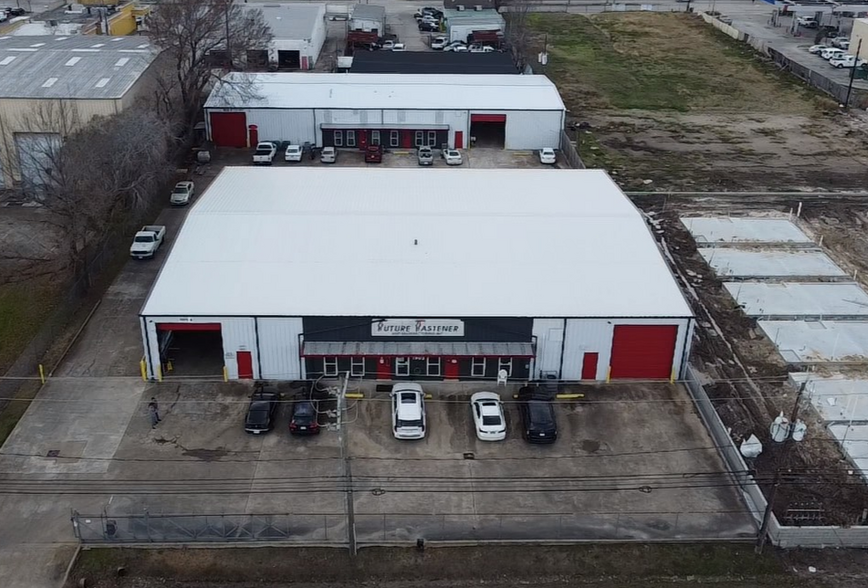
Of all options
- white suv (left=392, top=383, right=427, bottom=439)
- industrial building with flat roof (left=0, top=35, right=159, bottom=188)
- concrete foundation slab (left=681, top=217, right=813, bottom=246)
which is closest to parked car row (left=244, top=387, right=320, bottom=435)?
white suv (left=392, top=383, right=427, bottom=439)

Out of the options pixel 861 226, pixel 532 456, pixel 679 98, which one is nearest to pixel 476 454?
pixel 532 456

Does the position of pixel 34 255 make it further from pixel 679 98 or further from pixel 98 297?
pixel 679 98

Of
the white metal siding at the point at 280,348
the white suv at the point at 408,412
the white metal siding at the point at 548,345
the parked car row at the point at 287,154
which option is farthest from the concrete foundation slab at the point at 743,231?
the white metal siding at the point at 280,348

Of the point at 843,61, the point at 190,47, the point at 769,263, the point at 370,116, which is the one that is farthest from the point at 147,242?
the point at 843,61

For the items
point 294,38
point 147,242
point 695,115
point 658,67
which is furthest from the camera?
point 658,67

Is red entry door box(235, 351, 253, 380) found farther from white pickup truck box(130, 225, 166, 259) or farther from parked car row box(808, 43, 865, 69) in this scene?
parked car row box(808, 43, 865, 69)

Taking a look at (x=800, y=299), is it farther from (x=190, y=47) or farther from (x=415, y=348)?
(x=190, y=47)
